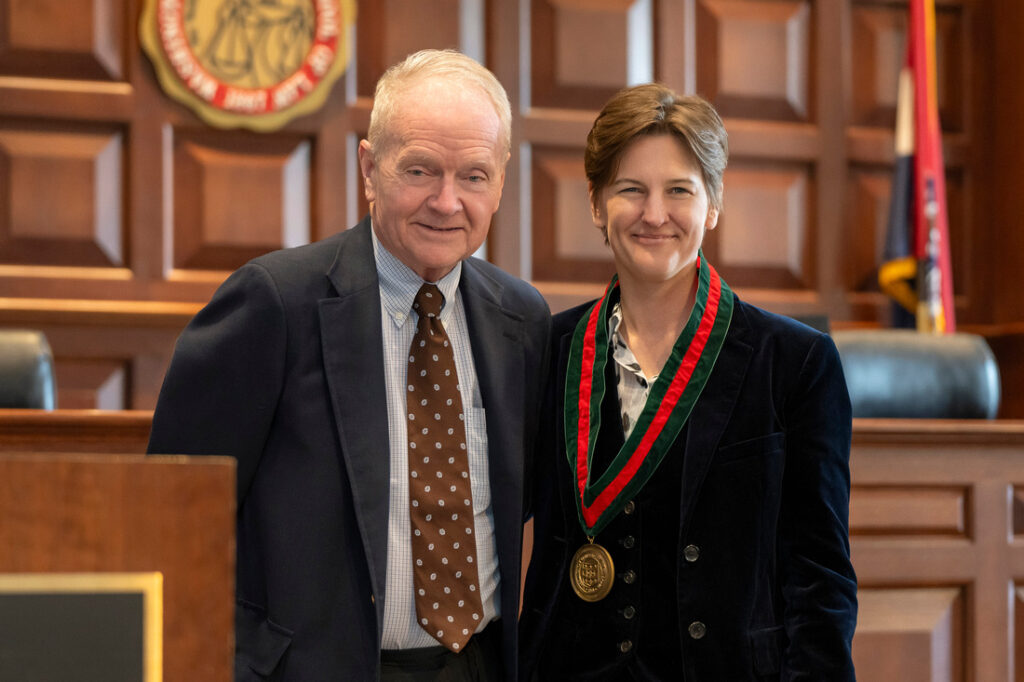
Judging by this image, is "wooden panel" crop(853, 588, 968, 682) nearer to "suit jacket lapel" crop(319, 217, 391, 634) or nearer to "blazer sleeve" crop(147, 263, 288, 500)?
"suit jacket lapel" crop(319, 217, 391, 634)

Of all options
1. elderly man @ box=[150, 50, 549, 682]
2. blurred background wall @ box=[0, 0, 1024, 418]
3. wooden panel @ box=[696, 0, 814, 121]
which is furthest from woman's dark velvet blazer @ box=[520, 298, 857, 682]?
wooden panel @ box=[696, 0, 814, 121]

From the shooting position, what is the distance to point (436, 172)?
1.53 metres

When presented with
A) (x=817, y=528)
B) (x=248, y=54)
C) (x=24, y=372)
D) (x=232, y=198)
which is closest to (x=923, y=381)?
(x=817, y=528)

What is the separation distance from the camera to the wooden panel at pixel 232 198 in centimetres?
397

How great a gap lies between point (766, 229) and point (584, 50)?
106cm

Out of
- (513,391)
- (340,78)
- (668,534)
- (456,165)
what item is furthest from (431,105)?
(340,78)

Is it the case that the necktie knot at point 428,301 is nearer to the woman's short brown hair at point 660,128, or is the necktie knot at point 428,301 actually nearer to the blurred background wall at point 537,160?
the woman's short brown hair at point 660,128

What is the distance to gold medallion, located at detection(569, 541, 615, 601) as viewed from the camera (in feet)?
5.01

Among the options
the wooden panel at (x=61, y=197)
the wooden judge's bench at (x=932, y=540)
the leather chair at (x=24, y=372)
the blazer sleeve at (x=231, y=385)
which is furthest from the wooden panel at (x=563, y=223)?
the blazer sleeve at (x=231, y=385)

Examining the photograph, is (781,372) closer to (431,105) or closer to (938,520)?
(431,105)

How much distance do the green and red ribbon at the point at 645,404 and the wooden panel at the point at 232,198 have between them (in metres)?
2.56

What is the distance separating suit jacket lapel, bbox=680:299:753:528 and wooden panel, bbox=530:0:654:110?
281cm

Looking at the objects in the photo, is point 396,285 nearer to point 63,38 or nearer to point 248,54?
point 248,54

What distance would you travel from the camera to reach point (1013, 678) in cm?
230
